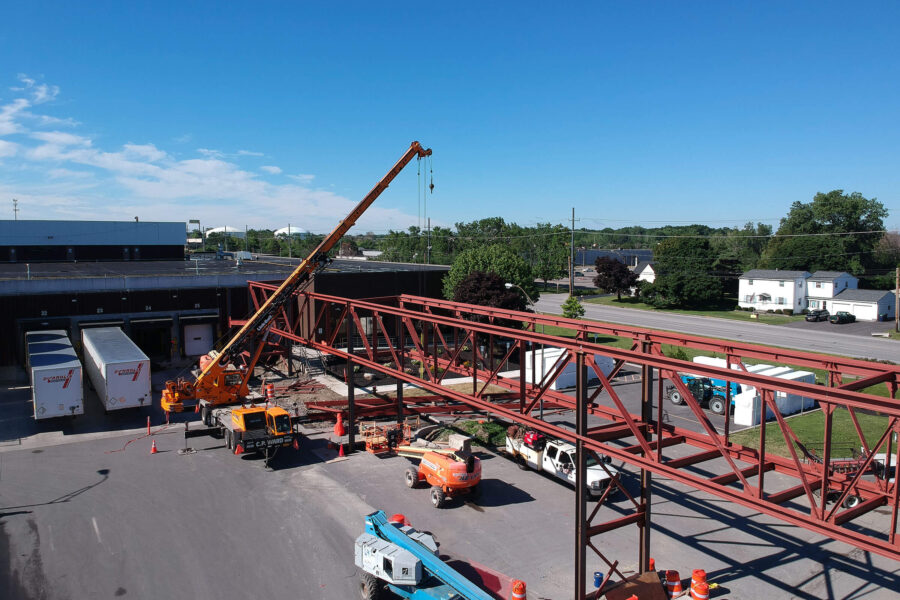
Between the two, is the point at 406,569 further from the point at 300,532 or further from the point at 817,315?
the point at 817,315

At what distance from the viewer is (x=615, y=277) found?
87.6 meters

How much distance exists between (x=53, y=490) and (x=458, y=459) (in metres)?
14.3

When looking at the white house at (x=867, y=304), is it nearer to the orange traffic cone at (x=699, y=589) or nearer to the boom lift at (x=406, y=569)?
the orange traffic cone at (x=699, y=589)

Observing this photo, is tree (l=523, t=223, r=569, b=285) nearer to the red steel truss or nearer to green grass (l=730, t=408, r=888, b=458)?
green grass (l=730, t=408, r=888, b=458)

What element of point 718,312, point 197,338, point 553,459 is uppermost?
point 197,338

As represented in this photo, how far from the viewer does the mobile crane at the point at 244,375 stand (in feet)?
78.7

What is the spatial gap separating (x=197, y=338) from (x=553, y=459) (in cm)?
3255

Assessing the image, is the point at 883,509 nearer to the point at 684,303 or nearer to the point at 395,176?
the point at 395,176

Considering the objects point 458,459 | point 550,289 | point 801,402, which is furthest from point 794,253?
point 458,459

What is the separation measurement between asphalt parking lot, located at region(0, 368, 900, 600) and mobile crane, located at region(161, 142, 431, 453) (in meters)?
1.64

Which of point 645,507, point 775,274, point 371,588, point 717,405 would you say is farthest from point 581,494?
point 775,274

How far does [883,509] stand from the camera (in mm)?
19344

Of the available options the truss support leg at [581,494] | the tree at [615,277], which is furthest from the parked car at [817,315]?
the truss support leg at [581,494]

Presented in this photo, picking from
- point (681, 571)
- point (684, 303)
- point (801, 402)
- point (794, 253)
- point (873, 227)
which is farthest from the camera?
point (873, 227)
